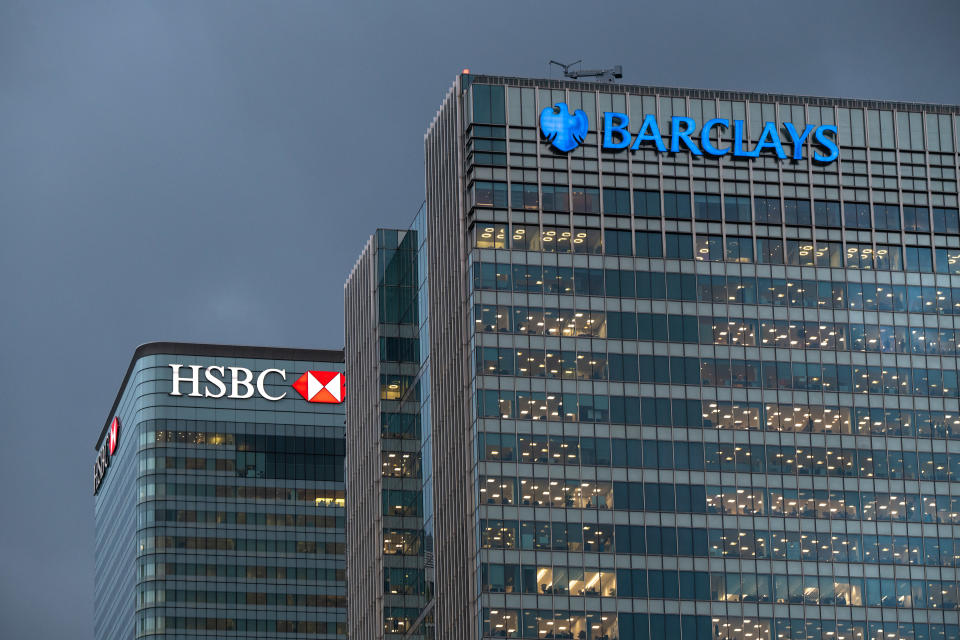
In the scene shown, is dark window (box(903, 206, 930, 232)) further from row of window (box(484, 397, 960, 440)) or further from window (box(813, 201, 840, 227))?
row of window (box(484, 397, 960, 440))

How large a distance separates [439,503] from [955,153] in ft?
182

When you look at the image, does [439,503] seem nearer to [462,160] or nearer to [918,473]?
[462,160]

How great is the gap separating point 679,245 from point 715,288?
4.81 metres

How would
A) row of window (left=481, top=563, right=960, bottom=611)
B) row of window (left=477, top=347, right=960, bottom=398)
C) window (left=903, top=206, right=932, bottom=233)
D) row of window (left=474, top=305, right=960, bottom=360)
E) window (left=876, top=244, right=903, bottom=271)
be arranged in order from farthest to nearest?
window (left=903, top=206, right=932, bottom=233), window (left=876, top=244, right=903, bottom=271), row of window (left=474, top=305, right=960, bottom=360), row of window (left=477, top=347, right=960, bottom=398), row of window (left=481, top=563, right=960, bottom=611)

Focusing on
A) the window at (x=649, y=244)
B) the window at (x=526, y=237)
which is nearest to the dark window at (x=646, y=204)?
the window at (x=649, y=244)

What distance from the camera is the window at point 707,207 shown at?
18050 centimetres

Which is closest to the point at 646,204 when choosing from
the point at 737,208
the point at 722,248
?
the point at 722,248

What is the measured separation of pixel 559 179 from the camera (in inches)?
6983

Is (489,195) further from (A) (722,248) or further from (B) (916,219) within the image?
(B) (916,219)

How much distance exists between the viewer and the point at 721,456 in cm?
17500

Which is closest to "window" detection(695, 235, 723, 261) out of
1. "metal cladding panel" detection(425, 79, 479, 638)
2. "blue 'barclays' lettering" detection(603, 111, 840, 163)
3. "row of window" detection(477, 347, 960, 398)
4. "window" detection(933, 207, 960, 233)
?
"blue 'barclays' lettering" detection(603, 111, 840, 163)

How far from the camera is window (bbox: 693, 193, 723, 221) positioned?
592ft

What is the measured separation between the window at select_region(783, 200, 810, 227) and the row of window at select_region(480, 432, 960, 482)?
1996 cm

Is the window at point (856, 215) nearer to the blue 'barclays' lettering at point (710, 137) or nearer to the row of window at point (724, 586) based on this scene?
the blue 'barclays' lettering at point (710, 137)
